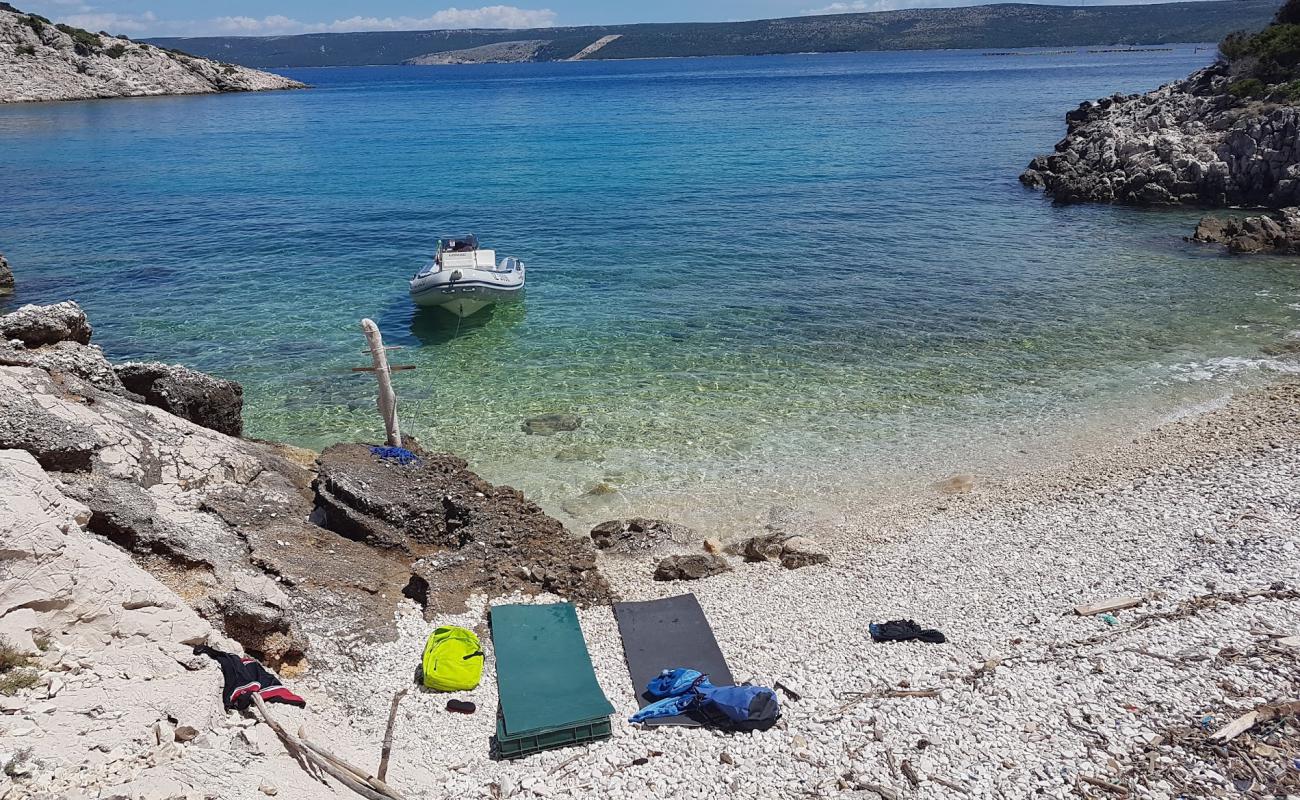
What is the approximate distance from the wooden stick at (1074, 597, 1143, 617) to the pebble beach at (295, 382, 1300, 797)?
141 mm

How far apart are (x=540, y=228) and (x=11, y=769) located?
32026mm

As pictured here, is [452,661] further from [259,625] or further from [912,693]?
[912,693]

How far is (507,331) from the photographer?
24.1m

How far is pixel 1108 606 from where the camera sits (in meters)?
10.5

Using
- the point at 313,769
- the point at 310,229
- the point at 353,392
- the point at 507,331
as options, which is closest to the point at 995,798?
the point at 313,769

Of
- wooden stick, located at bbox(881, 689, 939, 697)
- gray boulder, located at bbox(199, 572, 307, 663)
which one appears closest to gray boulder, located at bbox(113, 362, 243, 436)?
gray boulder, located at bbox(199, 572, 307, 663)

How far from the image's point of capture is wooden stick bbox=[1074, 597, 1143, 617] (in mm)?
10422

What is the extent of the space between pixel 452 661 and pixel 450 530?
3056 mm

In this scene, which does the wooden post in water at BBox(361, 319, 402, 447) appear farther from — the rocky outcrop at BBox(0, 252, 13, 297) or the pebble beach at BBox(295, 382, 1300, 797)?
the rocky outcrop at BBox(0, 252, 13, 297)

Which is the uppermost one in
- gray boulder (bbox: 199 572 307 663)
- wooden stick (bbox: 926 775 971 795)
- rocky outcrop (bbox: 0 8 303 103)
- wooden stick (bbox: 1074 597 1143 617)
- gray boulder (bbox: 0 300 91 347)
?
rocky outcrop (bbox: 0 8 303 103)

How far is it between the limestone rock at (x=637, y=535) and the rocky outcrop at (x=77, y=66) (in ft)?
385

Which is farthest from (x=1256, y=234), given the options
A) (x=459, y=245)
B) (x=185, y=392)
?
(x=185, y=392)

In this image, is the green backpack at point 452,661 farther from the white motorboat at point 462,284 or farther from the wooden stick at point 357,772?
the white motorboat at point 462,284

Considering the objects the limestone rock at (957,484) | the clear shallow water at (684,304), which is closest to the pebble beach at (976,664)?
the limestone rock at (957,484)
